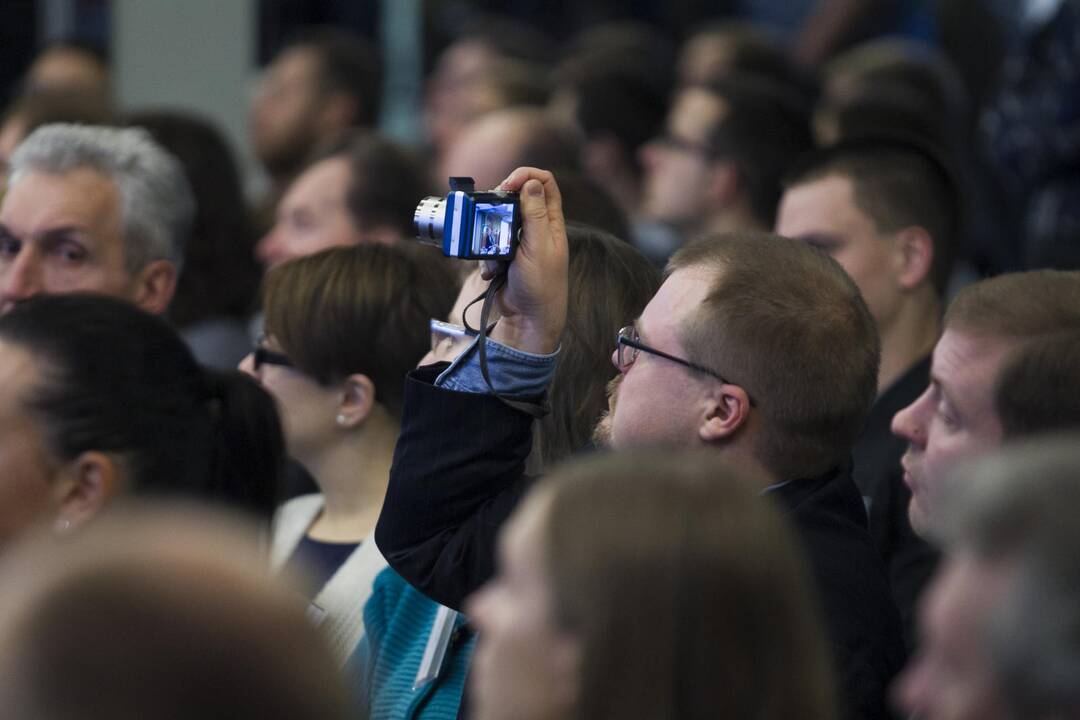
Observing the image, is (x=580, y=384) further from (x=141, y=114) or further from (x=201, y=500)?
(x=141, y=114)

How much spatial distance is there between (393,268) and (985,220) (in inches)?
150

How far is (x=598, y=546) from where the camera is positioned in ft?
5.02

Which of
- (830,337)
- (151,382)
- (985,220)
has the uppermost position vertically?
(830,337)

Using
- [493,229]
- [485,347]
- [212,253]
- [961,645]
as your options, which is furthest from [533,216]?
[212,253]

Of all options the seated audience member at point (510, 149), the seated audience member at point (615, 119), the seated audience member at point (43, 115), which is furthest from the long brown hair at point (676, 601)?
the seated audience member at point (615, 119)

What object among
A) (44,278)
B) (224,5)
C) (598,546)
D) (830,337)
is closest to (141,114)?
(44,278)

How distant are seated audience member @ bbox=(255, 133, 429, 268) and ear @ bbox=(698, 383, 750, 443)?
2641 millimetres

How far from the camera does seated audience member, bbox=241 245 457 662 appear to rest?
11.1ft

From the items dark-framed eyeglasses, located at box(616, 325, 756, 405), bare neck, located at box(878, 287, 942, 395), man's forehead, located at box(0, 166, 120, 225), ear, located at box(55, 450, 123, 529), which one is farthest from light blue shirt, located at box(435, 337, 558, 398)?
man's forehead, located at box(0, 166, 120, 225)

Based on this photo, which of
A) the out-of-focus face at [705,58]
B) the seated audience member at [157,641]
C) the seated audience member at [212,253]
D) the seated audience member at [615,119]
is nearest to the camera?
the seated audience member at [157,641]

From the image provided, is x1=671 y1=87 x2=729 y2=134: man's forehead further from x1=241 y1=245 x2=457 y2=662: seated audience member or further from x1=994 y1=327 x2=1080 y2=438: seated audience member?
x1=994 y1=327 x2=1080 y2=438: seated audience member

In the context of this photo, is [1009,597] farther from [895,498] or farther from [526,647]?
[895,498]

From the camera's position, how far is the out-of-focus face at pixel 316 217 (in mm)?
5137

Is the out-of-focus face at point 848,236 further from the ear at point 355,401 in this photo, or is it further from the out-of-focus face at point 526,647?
the out-of-focus face at point 526,647
